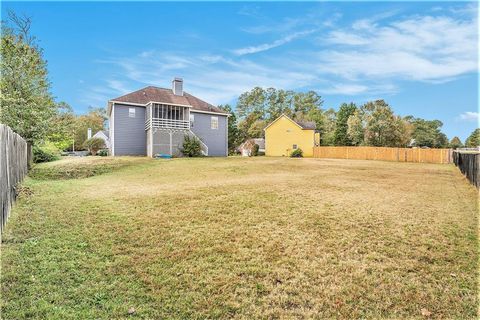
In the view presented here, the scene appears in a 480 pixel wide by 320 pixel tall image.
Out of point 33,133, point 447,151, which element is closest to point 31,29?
point 33,133

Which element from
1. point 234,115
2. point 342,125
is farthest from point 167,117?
point 342,125

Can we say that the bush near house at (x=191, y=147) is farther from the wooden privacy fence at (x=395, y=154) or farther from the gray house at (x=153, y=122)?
the wooden privacy fence at (x=395, y=154)

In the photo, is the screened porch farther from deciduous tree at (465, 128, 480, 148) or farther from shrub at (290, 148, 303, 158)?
deciduous tree at (465, 128, 480, 148)

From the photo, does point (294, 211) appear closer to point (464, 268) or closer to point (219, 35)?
point (464, 268)

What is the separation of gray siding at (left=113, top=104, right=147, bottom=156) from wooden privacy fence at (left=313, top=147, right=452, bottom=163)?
949 inches

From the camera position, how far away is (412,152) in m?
31.5

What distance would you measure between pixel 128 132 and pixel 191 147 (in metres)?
5.99

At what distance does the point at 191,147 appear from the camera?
25000mm

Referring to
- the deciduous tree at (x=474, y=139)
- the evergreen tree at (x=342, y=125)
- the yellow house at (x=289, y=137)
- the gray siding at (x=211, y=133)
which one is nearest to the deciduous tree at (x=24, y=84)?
the gray siding at (x=211, y=133)

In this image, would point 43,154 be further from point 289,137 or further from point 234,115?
point 234,115

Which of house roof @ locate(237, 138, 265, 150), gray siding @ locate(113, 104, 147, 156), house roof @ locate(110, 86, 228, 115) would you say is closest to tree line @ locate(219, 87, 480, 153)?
house roof @ locate(237, 138, 265, 150)

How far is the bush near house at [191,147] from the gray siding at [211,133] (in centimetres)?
301

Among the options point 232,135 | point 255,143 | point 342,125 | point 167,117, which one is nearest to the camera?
point 167,117

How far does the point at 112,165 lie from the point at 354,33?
1506 centimetres
